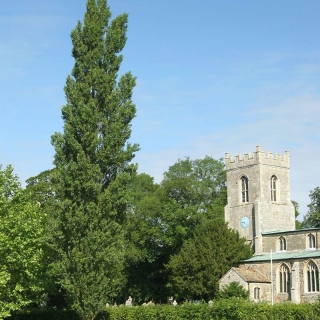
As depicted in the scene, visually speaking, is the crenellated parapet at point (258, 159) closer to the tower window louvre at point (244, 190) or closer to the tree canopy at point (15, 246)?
the tower window louvre at point (244, 190)

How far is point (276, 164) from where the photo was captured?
194 feet

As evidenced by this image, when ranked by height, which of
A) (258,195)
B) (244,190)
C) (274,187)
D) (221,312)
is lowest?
(221,312)

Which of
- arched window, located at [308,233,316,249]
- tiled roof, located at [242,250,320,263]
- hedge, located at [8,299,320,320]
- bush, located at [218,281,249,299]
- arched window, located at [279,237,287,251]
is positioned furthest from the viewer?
arched window, located at [279,237,287,251]

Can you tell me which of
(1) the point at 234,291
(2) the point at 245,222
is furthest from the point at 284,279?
(2) the point at 245,222

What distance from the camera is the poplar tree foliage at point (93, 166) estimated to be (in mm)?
30781

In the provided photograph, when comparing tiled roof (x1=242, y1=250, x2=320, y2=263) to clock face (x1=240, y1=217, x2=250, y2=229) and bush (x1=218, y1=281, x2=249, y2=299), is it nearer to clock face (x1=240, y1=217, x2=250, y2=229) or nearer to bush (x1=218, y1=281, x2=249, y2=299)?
clock face (x1=240, y1=217, x2=250, y2=229)

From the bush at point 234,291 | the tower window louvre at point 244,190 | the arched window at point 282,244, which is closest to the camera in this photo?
the bush at point 234,291

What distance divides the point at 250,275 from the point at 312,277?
4.91 meters

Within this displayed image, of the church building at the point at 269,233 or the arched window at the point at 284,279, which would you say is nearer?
the church building at the point at 269,233

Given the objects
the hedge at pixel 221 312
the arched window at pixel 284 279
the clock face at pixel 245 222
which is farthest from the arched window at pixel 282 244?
the hedge at pixel 221 312

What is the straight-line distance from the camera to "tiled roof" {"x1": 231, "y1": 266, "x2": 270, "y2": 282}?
49.2m

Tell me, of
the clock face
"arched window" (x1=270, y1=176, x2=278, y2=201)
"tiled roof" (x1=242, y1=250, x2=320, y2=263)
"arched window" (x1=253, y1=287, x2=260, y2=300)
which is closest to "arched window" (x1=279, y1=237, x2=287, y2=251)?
"tiled roof" (x1=242, y1=250, x2=320, y2=263)

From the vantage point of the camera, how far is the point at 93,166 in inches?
1236

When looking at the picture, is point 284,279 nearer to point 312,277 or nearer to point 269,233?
point 312,277
